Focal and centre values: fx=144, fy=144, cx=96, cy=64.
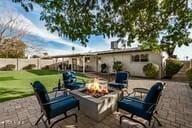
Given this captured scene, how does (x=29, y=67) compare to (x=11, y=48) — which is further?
(x=11, y=48)

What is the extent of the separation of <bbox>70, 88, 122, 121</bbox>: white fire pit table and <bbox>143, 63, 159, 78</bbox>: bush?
35.9ft

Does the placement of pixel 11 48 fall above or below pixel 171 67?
above

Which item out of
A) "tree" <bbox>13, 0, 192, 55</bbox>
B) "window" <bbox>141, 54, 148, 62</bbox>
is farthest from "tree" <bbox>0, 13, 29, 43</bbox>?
"tree" <bbox>13, 0, 192, 55</bbox>

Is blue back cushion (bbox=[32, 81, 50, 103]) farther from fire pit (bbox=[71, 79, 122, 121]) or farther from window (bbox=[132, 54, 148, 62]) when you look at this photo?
window (bbox=[132, 54, 148, 62])

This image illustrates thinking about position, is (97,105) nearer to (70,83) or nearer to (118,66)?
(70,83)

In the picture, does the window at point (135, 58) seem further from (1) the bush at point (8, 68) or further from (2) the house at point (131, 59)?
(1) the bush at point (8, 68)

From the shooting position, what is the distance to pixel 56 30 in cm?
518

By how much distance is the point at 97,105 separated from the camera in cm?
443

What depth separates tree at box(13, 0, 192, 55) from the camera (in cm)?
472

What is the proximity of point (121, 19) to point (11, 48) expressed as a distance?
28532 mm

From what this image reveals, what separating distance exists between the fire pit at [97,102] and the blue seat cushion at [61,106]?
1.51ft

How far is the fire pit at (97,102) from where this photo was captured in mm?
4523

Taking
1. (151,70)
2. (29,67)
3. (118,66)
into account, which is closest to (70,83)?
(151,70)

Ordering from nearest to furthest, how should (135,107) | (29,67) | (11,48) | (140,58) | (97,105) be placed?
1. (135,107)
2. (97,105)
3. (140,58)
4. (29,67)
5. (11,48)
